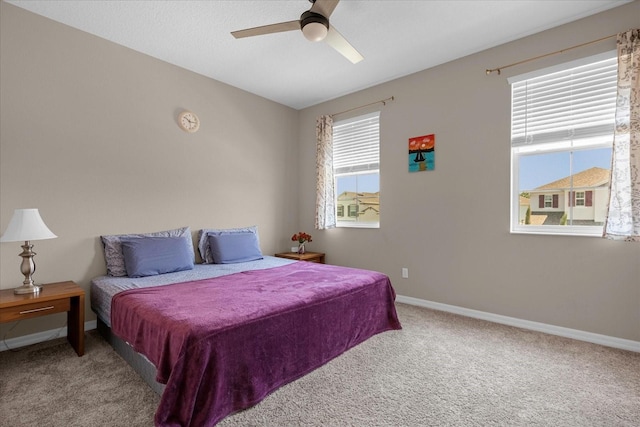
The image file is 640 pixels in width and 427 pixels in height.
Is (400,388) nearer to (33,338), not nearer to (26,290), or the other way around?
(26,290)

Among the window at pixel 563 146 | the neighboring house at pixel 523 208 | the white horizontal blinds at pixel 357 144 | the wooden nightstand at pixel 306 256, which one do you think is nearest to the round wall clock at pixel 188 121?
the white horizontal blinds at pixel 357 144

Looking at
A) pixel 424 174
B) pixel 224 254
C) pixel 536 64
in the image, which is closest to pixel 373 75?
pixel 424 174

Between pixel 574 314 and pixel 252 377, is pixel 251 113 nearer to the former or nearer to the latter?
pixel 252 377

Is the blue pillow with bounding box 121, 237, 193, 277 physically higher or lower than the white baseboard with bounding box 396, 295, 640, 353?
higher

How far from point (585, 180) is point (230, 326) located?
3139mm

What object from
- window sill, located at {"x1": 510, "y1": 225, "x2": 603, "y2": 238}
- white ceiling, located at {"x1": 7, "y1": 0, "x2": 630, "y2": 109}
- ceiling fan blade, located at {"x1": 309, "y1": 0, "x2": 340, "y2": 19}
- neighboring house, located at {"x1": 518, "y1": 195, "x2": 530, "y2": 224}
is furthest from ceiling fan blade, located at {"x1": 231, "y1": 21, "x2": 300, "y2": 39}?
window sill, located at {"x1": 510, "y1": 225, "x2": 603, "y2": 238}

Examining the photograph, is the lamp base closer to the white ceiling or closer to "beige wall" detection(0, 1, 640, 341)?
"beige wall" detection(0, 1, 640, 341)

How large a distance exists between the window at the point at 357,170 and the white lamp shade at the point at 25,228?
3197 mm

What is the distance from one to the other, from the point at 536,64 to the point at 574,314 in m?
2.27

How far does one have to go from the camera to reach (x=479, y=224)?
317 centimetres

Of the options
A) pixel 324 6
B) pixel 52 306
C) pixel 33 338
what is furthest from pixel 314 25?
pixel 33 338

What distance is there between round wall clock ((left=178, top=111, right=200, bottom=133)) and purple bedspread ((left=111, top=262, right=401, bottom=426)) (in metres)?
1.90

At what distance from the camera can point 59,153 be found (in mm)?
2744

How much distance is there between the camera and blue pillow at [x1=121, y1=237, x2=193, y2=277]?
2854mm
